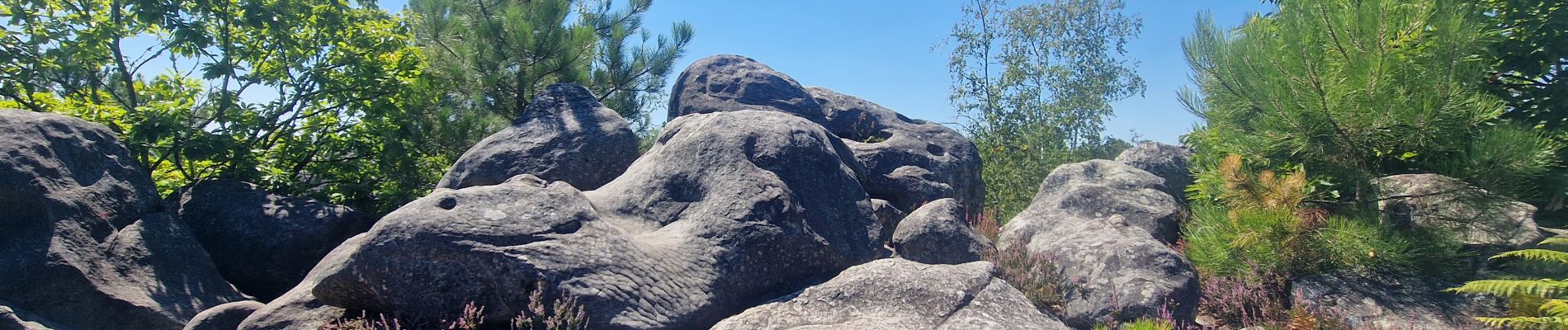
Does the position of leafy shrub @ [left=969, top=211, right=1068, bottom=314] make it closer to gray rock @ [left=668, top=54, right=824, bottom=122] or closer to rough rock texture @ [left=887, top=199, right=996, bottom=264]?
rough rock texture @ [left=887, top=199, right=996, bottom=264]

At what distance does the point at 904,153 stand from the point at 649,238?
19.6ft

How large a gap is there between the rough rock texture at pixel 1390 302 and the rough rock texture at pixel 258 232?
34.0ft

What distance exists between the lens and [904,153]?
40.6 feet

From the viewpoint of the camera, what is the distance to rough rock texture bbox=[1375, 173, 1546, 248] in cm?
714

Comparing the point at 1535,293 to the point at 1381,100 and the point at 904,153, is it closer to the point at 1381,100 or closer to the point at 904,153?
the point at 1381,100

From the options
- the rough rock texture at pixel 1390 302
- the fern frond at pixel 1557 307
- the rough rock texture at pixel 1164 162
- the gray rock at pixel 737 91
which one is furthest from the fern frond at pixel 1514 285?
the gray rock at pixel 737 91

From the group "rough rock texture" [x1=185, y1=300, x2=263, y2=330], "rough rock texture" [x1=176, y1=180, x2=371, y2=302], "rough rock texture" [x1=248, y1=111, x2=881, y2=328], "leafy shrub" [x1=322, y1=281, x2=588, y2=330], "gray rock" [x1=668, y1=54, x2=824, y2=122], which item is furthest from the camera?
"gray rock" [x1=668, y1=54, x2=824, y2=122]

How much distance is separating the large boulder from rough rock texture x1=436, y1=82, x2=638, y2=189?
9.42 ft

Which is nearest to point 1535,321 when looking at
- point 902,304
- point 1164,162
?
point 902,304

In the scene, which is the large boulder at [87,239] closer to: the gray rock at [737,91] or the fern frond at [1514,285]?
the gray rock at [737,91]

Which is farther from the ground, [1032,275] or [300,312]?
[300,312]

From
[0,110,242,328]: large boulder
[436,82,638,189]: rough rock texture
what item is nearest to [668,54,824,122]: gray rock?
[436,82,638,189]: rough rock texture

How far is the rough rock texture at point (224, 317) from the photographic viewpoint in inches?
260

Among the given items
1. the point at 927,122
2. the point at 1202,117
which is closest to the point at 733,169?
the point at 1202,117
